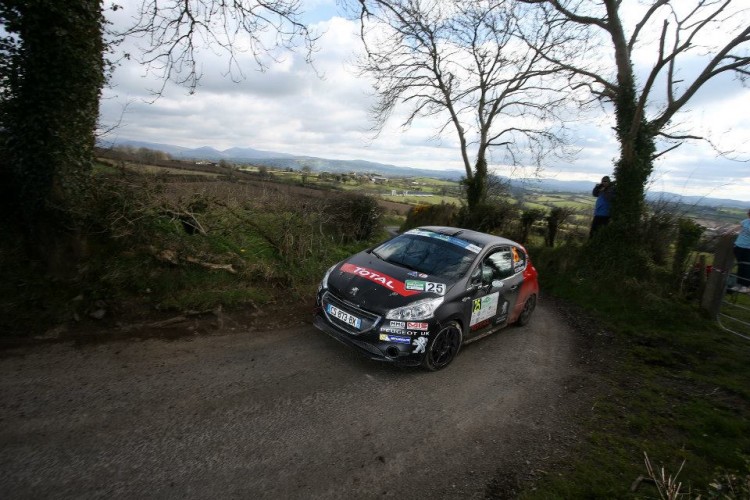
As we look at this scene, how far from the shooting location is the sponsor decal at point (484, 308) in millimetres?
5799

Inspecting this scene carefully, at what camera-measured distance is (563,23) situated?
10.6 metres

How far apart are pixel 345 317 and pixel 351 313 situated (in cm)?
12

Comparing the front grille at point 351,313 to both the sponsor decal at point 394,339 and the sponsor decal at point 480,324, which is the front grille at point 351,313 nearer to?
the sponsor decal at point 394,339

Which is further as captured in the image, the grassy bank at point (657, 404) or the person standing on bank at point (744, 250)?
the person standing on bank at point (744, 250)

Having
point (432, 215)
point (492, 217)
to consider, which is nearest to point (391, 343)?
point (492, 217)

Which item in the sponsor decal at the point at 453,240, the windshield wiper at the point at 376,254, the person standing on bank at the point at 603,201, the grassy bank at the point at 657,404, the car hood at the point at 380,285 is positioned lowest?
the grassy bank at the point at 657,404

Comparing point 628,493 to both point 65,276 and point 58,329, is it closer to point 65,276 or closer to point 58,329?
point 58,329

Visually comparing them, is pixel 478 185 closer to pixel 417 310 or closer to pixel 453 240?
pixel 453 240

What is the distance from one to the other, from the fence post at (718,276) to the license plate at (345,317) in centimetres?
738

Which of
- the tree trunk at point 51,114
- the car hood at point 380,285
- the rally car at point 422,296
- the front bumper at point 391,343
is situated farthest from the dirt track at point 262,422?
the tree trunk at point 51,114

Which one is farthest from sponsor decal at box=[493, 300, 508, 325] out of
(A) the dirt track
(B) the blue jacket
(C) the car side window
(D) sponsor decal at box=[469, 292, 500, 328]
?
(B) the blue jacket

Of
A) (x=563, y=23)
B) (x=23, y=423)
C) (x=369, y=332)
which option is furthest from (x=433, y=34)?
(x=23, y=423)

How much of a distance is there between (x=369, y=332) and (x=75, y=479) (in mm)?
3069

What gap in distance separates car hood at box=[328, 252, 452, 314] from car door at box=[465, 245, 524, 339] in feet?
2.18
